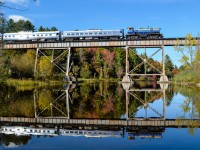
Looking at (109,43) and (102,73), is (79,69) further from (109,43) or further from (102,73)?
(109,43)

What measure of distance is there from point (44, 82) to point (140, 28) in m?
18.9

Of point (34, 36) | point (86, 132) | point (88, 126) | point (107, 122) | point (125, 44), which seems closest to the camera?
point (86, 132)

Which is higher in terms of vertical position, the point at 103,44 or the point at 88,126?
the point at 103,44

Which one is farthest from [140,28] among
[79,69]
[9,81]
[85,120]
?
[85,120]

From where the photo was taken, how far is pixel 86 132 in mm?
12609

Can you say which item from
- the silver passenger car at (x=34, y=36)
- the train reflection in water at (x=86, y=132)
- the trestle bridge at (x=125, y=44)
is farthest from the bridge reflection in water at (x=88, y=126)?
the silver passenger car at (x=34, y=36)

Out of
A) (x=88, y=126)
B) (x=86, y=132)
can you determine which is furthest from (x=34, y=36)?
(x=86, y=132)

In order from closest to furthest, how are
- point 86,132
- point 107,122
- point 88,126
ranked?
point 86,132 → point 88,126 → point 107,122

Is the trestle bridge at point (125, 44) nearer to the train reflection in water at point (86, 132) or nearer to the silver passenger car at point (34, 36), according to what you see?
the silver passenger car at point (34, 36)

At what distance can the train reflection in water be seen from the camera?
11.7 metres

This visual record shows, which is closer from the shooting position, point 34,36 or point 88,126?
point 88,126

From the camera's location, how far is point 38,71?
59.2 m

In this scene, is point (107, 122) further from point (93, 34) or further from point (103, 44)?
point (93, 34)

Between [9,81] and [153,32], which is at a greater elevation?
[153,32]
